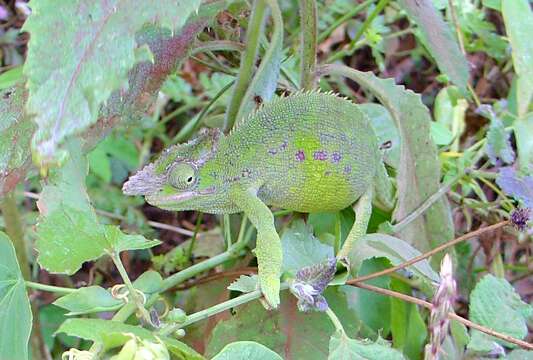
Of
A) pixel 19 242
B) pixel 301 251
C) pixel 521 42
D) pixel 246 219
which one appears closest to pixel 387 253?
pixel 301 251

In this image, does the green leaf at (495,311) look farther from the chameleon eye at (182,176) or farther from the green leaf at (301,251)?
the chameleon eye at (182,176)

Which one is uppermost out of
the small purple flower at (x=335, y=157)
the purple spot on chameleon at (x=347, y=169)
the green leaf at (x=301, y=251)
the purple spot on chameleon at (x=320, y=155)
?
the purple spot on chameleon at (x=320, y=155)

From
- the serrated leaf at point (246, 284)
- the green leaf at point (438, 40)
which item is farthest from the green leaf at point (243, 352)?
the green leaf at point (438, 40)

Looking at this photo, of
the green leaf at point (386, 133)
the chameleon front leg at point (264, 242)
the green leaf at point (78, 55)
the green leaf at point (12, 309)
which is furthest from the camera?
the green leaf at point (386, 133)

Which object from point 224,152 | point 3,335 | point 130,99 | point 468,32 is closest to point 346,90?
point 468,32

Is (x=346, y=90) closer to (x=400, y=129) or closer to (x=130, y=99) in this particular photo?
(x=400, y=129)

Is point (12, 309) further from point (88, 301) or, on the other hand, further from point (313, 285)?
point (313, 285)
